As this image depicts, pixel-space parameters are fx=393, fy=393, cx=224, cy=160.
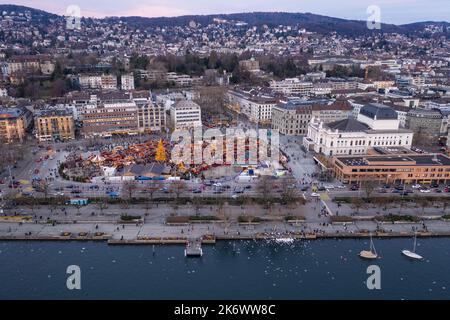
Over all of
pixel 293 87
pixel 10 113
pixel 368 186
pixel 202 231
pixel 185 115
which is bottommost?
pixel 202 231

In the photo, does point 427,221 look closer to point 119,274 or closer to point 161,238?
point 161,238

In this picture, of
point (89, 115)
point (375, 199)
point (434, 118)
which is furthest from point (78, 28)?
point (375, 199)

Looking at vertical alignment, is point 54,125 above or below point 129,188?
above

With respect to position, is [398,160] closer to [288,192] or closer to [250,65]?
[288,192]

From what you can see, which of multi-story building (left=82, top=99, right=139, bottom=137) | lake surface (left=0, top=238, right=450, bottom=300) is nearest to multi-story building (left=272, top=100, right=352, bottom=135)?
multi-story building (left=82, top=99, right=139, bottom=137)

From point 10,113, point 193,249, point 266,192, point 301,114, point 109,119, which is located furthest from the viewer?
point 301,114

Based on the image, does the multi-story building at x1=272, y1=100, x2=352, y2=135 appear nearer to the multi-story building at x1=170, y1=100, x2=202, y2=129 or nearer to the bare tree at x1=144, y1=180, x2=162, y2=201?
the multi-story building at x1=170, y1=100, x2=202, y2=129

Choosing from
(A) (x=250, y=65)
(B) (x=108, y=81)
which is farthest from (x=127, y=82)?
(A) (x=250, y=65)

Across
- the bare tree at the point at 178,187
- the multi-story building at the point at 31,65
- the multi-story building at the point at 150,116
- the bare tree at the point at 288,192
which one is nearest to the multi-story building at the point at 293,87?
the multi-story building at the point at 150,116
